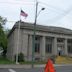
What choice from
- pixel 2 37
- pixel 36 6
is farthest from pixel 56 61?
pixel 36 6

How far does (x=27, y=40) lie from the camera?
6731 cm

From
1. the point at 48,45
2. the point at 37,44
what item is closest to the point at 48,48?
the point at 48,45

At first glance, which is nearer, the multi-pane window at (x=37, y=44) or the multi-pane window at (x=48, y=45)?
the multi-pane window at (x=37, y=44)

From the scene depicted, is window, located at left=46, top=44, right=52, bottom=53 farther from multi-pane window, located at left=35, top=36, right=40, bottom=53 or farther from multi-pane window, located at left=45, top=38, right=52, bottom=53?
multi-pane window, located at left=35, top=36, right=40, bottom=53

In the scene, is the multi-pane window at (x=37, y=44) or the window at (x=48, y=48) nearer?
the multi-pane window at (x=37, y=44)

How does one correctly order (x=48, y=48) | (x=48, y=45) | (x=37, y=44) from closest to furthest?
(x=37, y=44) < (x=48, y=48) < (x=48, y=45)

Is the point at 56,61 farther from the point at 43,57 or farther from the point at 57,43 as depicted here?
the point at 57,43

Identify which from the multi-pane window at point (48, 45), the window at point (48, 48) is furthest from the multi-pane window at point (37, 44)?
the window at point (48, 48)

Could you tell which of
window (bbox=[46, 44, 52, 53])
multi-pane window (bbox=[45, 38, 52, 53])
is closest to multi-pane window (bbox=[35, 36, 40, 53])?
multi-pane window (bbox=[45, 38, 52, 53])

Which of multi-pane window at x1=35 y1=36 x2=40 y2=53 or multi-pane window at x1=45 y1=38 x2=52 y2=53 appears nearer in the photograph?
multi-pane window at x1=35 y1=36 x2=40 y2=53

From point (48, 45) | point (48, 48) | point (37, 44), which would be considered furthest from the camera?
point (48, 45)

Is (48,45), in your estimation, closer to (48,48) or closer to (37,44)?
(48,48)

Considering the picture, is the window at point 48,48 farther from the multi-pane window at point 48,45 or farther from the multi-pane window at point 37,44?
the multi-pane window at point 37,44

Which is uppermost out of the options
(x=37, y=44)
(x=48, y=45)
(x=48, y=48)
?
(x=37, y=44)
